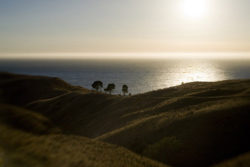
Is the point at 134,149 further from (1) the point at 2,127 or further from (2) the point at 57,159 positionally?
(1) the point at 2,127

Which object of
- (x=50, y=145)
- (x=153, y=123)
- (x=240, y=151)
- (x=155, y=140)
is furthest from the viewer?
(x=153, y=123)

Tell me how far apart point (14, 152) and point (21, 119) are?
942 mm

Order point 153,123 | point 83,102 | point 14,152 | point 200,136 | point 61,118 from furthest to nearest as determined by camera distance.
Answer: point 83,102 < point 61,118 < point 153,123 < point 200,136 < point 14,152

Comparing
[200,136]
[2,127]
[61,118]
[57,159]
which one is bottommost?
[61,118]

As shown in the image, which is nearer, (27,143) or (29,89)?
(27,143)

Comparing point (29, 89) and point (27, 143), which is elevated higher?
point (27, 143)

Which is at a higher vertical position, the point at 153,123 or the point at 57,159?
the point at 57,159

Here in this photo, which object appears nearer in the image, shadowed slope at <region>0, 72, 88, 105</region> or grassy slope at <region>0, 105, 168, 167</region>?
grassy slope at <region>0, 105, 168, 167</region>

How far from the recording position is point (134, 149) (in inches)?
556

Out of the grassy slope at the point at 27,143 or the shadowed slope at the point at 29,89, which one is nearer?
the grassy slope at the point at 27,143

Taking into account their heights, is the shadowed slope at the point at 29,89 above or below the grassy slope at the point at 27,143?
below

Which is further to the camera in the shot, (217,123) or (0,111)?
(217,123)

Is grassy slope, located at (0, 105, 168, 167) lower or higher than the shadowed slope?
higher

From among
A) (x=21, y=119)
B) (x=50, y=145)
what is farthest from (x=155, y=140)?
(x=21, y=119)
